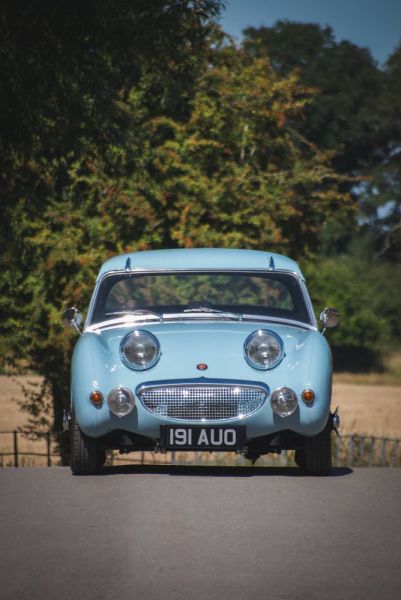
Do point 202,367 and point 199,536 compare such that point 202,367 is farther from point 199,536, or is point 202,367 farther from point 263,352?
point 199,536

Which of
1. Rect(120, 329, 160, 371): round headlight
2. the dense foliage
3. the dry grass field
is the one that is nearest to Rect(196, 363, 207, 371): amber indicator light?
Rect(120, 329, 160, 371): round headlight

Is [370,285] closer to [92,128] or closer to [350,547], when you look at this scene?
[92,128]

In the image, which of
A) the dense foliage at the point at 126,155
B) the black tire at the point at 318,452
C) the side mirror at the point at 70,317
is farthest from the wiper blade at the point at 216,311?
the dense foliage at the point at 126,155

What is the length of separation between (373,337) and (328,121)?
47.6ft

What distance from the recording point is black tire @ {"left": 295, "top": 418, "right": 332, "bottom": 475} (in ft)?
32.0

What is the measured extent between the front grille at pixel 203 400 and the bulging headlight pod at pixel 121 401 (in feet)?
0.25

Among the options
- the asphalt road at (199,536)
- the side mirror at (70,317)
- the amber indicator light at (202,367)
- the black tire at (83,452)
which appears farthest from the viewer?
the side mirror at (70,317)

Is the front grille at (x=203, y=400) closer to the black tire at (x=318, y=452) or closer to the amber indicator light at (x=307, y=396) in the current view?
the amber indicator light at (x=307, y=396)

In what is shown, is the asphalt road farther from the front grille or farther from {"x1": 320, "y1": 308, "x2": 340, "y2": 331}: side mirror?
{"x1": 320, "y1": 308, "x2": 340, "y2": 331}: side mirror

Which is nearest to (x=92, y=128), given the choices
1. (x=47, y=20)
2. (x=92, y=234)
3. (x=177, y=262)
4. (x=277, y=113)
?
(x=47, y=20)

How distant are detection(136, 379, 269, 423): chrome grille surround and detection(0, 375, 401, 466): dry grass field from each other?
1023 inches

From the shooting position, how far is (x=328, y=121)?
210 ft

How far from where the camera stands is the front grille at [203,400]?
9.45m

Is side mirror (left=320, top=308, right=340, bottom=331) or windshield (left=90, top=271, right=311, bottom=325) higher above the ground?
windshield (left=90, top=271, right=311, bottom=325)
